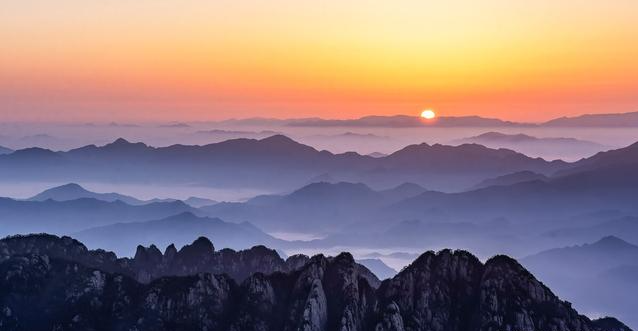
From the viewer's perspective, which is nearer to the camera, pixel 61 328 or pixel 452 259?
pixel 61 328

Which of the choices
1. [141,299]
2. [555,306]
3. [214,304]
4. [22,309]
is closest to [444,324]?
[555,306]

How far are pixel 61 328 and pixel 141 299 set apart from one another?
19.1 metres

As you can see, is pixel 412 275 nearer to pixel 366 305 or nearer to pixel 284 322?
pixel 366 305

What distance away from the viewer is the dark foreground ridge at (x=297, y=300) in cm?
17838

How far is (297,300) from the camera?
187 metres

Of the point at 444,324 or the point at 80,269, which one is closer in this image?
the point at 444,324

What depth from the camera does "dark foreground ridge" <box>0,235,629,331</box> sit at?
178375mm

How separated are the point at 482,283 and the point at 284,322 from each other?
47896 millimetres

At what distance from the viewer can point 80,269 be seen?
193250 millimetres

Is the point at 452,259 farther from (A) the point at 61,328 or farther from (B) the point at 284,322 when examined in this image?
(A) the point at 61,328

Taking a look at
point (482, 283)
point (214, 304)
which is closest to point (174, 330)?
point (214, 304)

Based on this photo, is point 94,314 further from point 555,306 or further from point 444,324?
point 555,306

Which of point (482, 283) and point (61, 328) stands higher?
point (482, 283)

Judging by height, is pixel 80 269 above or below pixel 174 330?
above
